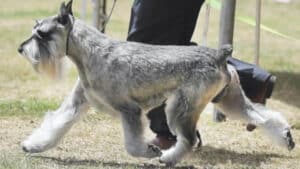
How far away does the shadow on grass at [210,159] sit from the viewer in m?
6.43

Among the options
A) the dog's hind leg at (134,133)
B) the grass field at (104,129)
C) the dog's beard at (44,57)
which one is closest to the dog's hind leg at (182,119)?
the dog's hind leg at (134,133)

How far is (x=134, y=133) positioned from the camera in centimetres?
609

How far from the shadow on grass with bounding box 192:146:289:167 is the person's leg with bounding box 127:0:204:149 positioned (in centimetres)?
32

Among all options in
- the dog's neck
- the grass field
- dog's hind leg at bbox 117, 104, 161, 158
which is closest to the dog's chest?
dog's hind leg at bbox 117, 104, 161, 158

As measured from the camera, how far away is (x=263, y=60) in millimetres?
12789

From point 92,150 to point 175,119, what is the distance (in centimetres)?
115

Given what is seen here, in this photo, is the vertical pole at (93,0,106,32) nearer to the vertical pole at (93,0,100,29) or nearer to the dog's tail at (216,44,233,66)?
the vertical pole at (93,0,100,29)

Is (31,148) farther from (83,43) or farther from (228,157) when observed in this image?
(228,157)

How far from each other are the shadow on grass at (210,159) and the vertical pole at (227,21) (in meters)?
1.46

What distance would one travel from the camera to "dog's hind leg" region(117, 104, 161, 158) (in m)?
6.08

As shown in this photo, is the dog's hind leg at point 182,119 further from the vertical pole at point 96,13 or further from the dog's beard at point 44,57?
the vertical pole at point 96,13

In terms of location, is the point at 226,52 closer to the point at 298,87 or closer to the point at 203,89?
the point at 203,89

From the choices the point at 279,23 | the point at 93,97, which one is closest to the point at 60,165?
the point at 93,97

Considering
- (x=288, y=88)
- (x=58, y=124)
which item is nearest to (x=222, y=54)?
(x=58, y=124)
